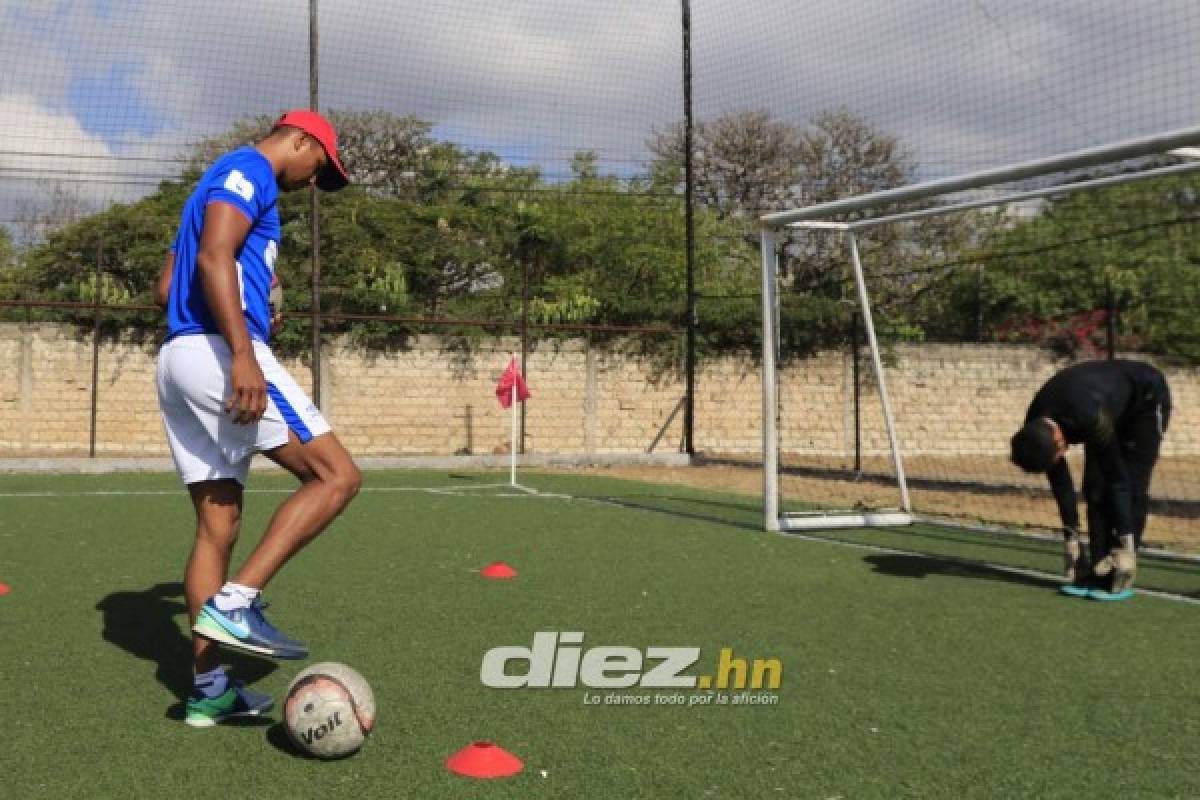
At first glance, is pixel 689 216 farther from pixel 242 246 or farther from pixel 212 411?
pixel 212 411

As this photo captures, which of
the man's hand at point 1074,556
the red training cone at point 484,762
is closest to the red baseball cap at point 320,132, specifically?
the red training cone at point 484,762

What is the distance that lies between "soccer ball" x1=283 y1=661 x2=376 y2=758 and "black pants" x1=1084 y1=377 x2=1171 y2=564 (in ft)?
14.3

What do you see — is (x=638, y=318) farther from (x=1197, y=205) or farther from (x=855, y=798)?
(x=855, y=798)

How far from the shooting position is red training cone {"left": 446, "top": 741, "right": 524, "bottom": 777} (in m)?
2.96

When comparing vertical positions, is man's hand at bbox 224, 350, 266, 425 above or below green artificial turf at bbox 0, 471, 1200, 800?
above

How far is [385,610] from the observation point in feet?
17.2

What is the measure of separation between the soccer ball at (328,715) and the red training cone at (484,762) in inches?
10.6

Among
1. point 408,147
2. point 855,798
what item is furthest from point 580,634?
point 408,147

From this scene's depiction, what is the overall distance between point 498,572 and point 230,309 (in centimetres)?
325

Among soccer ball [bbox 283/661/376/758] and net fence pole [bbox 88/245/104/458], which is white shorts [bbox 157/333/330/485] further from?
net fence pole [bbox 88/245/104/458]

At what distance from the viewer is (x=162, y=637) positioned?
461cm

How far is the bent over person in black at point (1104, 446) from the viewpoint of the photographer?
19.2 ft

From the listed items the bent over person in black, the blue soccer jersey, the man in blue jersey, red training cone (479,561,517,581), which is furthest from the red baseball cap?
the bent over person in black

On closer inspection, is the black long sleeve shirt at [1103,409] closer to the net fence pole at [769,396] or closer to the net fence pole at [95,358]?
the net fence pole at [769,396]
